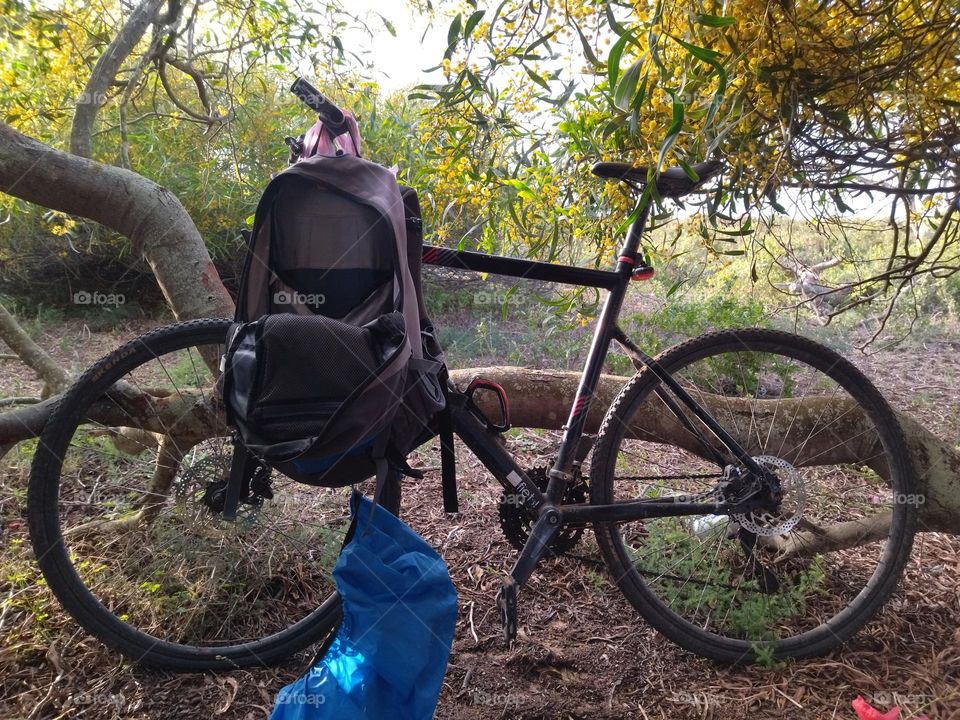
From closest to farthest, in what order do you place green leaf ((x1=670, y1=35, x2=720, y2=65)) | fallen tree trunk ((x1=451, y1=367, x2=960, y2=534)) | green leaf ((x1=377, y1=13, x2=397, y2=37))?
green leaf ((x1=670, y1=35, x2=720, y2=65)) → fallen tree trunk ((x1=451, y1=367, x2=960, y2=534)) → green leaf ((x1=377, y1=13, x2=397, y2=37))

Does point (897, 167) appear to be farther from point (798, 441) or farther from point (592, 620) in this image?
point (592, 620)

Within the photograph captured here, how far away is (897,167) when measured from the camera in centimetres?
197

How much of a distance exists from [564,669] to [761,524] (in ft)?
2.58

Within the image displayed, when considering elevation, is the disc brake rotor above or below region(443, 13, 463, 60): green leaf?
below

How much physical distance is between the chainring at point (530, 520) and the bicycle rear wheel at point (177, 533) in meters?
0.35

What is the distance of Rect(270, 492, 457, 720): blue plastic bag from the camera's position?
1409 millimetres

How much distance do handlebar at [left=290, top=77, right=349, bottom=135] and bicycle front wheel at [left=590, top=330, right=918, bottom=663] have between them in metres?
1.16

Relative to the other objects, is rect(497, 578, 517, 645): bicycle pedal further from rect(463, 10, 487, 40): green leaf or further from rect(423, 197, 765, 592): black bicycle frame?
rect(463, 10, 487, 40): green leaf

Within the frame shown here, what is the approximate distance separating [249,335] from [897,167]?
205 cm

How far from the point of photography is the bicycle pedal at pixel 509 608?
180cm

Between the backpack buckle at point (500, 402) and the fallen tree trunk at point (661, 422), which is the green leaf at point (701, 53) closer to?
the backpack buckle at point (500, 402)

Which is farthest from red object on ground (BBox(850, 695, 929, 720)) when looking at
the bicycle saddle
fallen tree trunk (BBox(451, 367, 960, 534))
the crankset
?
the crankset

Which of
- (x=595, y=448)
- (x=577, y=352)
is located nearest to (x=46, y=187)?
(x=595, y=448)

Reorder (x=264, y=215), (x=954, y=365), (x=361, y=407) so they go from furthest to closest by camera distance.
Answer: (x=954, y=365), (x=264, y=215), (x=361, y=407)
